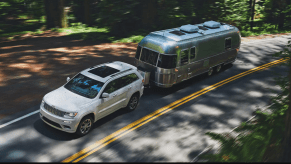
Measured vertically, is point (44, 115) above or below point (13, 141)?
above

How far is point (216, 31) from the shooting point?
1435 centimetres

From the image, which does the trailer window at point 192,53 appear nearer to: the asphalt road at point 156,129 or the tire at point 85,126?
the asphalt road at point 156,129

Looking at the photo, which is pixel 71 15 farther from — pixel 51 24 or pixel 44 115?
pixel 44 115

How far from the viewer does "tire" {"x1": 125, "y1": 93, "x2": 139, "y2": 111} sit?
1084 centimetres

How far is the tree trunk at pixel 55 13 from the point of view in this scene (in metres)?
22.2

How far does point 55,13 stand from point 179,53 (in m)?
14.3

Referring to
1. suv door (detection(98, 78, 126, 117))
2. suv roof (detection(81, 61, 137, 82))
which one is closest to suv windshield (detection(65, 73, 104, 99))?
suv roof (detection(81, 61, 137, 82))

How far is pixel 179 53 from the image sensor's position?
12266 millimetres

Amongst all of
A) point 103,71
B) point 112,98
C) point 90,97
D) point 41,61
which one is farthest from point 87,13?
point 90,97

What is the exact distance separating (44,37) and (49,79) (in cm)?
848

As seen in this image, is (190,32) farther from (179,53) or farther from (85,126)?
(85,126)

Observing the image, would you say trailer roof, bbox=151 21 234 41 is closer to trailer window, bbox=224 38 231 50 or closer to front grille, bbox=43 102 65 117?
trailer window, bbox=224 38 231 50

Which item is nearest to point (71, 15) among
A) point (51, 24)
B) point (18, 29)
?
point (51, 24)

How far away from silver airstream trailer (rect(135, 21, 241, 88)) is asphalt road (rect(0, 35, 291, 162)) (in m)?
0.89
